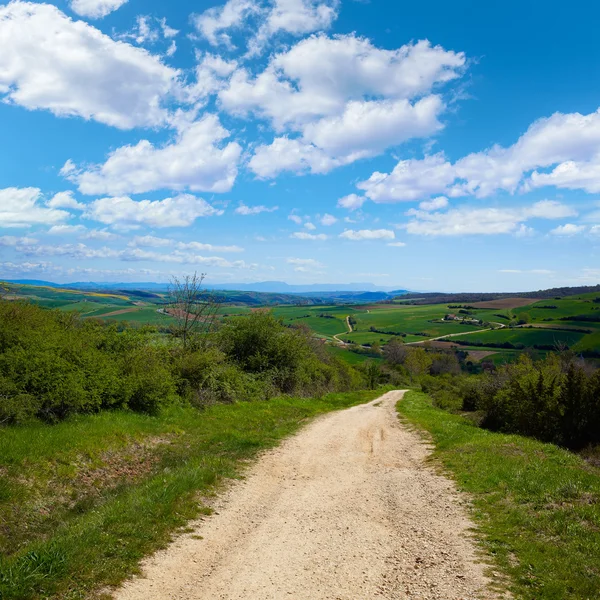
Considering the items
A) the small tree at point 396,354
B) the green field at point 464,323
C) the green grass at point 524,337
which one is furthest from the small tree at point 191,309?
the green grass at point 524,337

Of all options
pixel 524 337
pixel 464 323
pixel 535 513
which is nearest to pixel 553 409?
pixel 535 513

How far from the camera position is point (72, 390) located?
14.6 metres

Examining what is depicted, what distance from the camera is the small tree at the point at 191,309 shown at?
29667mm

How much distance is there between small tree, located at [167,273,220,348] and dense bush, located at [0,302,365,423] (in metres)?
1.33

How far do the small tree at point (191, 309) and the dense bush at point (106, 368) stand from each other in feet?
4.37

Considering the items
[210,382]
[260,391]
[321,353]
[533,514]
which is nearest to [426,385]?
[321,353]

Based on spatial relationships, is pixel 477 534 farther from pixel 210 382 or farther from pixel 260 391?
pixel 260 391

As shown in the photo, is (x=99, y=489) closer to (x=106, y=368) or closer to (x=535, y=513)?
(x=106, y=368)

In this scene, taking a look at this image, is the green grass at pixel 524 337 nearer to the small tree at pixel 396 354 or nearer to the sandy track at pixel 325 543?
the small tree at pixel 396 354

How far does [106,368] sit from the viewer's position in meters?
17.1

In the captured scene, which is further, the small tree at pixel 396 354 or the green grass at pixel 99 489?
the small tree at pixel 396 354

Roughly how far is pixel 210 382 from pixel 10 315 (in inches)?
442

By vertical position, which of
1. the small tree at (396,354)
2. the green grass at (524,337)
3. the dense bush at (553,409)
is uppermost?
the dense bush at (553,409)

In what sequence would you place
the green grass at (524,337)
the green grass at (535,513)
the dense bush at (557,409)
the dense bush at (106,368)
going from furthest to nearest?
the green grass at (524,337), the dense bush at (557,409), the dense bush at (106,368), the green grass at (535,513)
